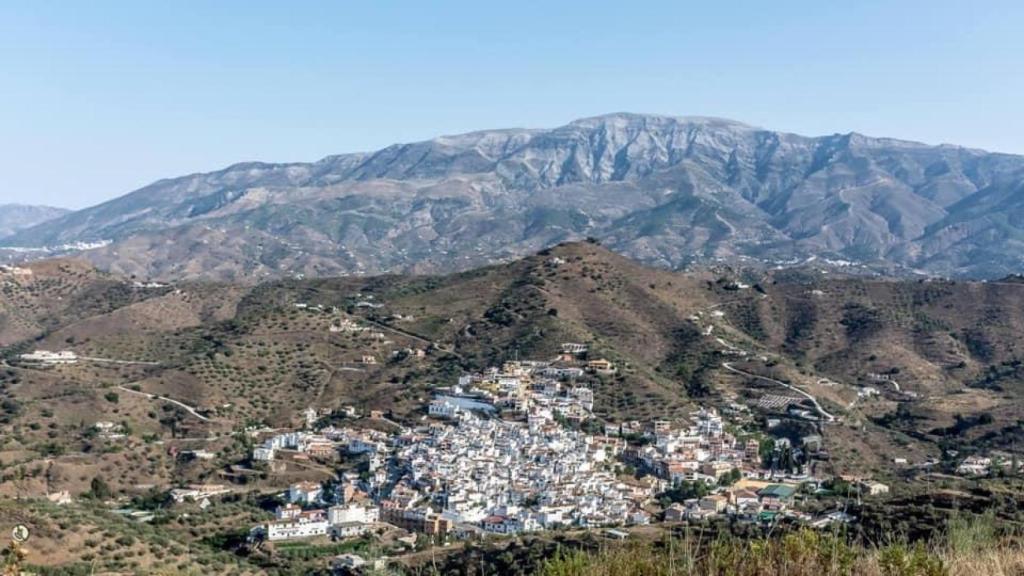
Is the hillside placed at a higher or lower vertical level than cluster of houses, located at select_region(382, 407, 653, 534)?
Result: higher

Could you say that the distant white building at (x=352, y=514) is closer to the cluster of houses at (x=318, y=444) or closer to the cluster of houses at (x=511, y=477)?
the cluster of houses at (x=511, y=477)

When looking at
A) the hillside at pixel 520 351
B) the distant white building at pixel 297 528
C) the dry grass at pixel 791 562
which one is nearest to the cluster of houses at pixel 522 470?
the distant white building at pixel 297 528

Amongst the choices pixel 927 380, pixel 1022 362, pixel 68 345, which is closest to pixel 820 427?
pixel 927 380

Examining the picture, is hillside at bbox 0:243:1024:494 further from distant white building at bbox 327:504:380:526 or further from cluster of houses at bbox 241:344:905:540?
distant white building at bbox 327:504:380:526

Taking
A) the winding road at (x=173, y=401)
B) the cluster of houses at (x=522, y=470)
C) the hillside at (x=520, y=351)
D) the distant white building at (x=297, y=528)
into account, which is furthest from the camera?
the winding road at (x=173, y=401)

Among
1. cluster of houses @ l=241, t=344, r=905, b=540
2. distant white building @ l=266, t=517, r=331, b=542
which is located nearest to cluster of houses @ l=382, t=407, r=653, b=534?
cluster of houses @ l=241, t=344, r=905, b=540

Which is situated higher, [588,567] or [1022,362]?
[588,567]

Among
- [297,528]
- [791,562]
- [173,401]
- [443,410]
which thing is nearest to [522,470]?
[443,410]

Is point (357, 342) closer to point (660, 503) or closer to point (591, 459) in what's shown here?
point (591, 459)

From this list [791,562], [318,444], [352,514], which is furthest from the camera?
[318,444]

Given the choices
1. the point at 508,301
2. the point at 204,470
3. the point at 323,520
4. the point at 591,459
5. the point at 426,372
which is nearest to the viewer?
the point at 323,520

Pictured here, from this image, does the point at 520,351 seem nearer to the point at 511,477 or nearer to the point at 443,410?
the point at 443,410
